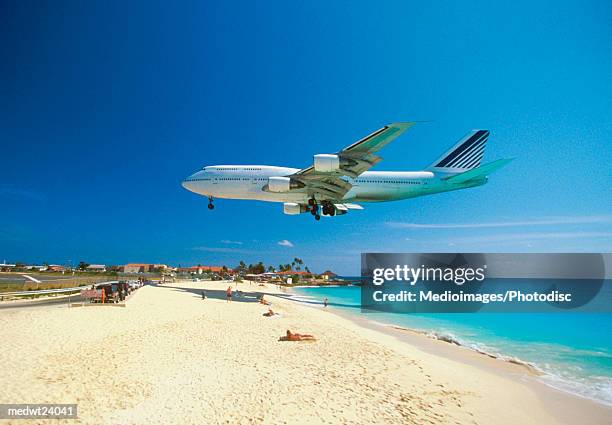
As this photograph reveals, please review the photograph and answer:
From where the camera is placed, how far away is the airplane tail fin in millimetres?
32500

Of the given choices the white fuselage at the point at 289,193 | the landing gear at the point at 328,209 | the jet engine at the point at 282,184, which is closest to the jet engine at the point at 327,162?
the jet engine at the point at 282,184

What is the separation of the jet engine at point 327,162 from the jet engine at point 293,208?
1165 centimetres

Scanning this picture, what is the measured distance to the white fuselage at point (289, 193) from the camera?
2950 cm

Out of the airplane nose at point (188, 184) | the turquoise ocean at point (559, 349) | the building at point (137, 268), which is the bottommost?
the turquoise ocean at point (559, 349)

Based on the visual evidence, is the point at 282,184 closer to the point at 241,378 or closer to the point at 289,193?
the point at 289,193

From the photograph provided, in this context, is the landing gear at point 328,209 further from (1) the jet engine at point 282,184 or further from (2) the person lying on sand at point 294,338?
(2) the person lying on sand at point 294,338

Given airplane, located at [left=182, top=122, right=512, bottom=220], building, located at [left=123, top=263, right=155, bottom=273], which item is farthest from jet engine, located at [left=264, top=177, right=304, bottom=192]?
building, located at [left=123, top=263, right=155, bottom=273]

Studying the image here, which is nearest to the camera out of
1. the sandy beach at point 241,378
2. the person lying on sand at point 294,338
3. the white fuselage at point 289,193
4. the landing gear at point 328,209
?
the sandy beach at point 241,378

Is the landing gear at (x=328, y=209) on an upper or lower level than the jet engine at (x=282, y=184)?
lower

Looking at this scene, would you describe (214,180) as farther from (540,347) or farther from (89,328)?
(540,347)

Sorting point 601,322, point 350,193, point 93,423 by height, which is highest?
point 350,193

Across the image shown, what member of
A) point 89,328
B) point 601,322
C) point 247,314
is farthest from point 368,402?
point 601,322

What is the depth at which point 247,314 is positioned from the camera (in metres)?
23.3

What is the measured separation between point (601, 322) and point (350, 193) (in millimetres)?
45617
